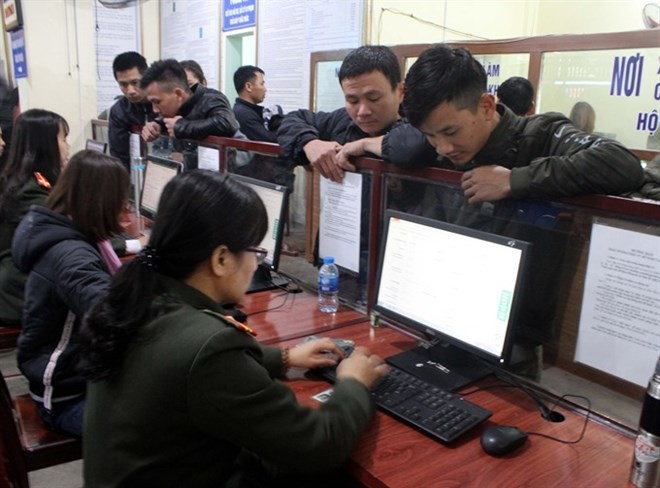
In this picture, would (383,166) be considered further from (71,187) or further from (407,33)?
(407,33)

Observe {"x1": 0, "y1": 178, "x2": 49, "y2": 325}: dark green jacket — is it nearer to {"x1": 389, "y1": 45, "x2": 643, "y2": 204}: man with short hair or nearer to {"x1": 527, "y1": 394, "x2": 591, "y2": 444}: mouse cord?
{"x1": 389, "y1": 45, "x2": 643, "y2": 204}: man with short hair

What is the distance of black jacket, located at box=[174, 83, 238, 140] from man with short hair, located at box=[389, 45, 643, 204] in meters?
1.40

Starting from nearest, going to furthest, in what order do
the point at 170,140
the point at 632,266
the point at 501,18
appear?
the point at 632,266 < the point at 170,140 < the point at 501,18

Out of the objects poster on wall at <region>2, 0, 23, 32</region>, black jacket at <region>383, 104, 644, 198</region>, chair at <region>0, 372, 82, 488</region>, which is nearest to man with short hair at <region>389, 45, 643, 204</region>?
black jacket at <region>383, 104, 644, 198</region>

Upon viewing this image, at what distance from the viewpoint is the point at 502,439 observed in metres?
1.06

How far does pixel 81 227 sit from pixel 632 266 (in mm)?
1452

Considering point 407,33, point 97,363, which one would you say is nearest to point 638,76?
point 407,33

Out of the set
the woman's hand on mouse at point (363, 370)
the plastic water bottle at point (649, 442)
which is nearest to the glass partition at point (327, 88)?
the woman's hand on mouse at point (363, 370)

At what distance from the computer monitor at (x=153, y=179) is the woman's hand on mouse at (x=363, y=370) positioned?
5.72ft

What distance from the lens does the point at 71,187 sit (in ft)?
5.65

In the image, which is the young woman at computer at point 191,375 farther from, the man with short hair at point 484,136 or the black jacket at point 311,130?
the black jacket at point 311,130

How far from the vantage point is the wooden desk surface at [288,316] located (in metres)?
1.67

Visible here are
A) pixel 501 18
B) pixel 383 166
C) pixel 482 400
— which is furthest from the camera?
pixel 501 18

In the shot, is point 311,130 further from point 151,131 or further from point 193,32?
point 193,32
